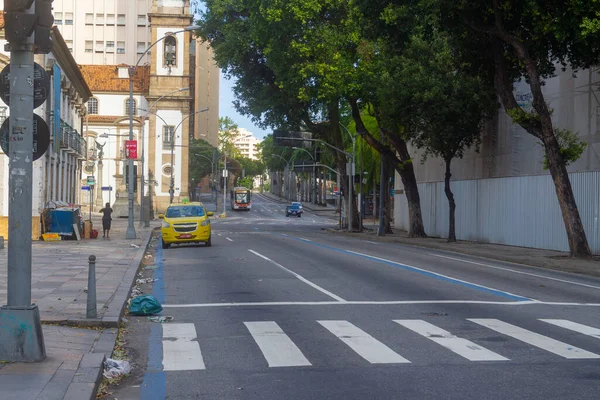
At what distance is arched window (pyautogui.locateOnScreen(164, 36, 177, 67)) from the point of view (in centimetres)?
8181

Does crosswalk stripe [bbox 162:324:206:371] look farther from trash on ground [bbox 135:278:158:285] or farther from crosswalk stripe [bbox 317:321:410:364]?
trash on ground [bbox 135:278:158:285]

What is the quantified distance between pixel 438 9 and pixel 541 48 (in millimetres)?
3898

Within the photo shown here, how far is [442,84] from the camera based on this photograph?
3509 cm

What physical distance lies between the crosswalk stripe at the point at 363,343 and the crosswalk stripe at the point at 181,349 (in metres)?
1.84

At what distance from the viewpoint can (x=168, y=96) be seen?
8175cm

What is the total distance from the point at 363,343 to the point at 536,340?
2.22m

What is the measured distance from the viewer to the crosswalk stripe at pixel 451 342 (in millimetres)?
9312

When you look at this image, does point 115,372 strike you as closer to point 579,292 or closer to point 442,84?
point 579,292

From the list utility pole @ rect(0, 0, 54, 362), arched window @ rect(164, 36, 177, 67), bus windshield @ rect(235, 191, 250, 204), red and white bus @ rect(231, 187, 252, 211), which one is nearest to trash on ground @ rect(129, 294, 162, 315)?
utility pole @ rect(0, 0, 54, 362)

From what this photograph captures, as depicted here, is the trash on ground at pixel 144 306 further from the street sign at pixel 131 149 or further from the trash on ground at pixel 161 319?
the street sign at pixel 131 149

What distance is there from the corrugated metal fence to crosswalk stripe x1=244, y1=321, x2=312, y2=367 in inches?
786

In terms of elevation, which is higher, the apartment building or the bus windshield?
the apartment building

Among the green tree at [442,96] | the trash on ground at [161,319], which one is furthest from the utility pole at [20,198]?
the green tree at [442,96]

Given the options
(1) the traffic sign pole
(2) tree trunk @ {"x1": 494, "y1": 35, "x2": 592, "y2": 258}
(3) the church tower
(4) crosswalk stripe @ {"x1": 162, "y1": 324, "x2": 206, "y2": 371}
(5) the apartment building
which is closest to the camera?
(1) the traffic sign pole
